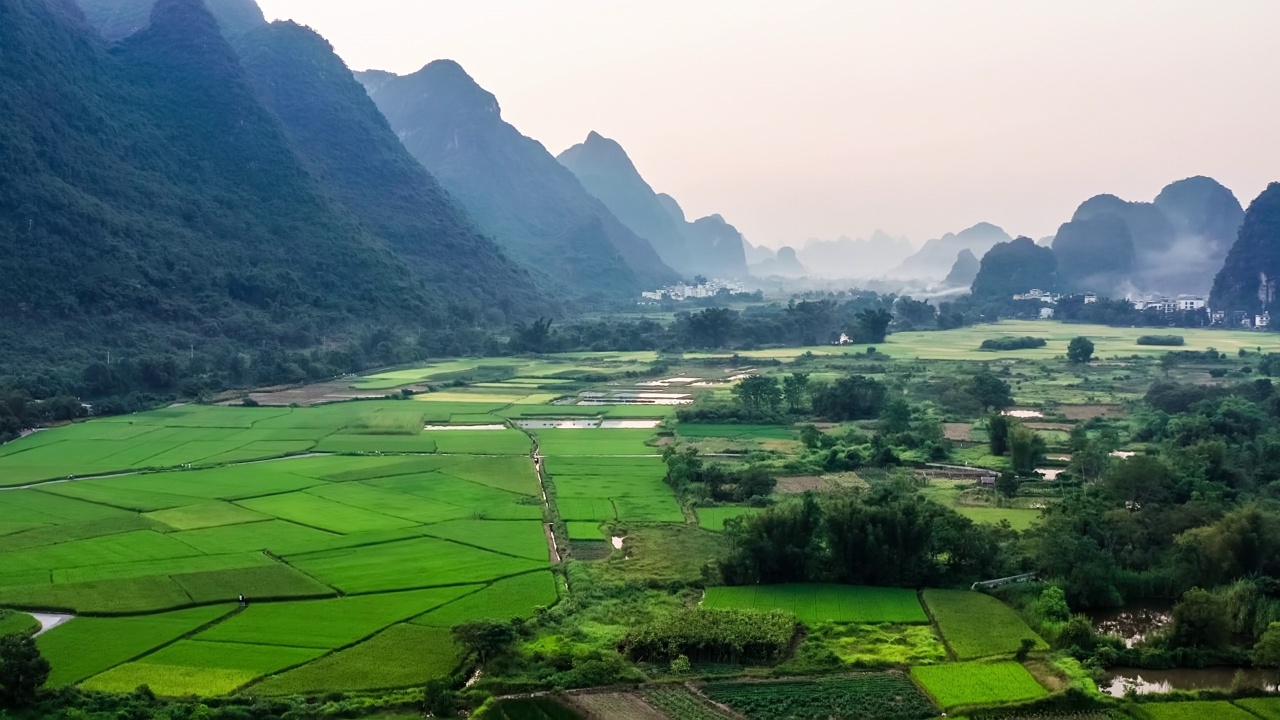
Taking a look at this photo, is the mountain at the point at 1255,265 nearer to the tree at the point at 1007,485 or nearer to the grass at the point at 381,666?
the tree at the point at 1007,485

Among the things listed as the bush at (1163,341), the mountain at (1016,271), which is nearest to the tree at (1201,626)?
the bush at (1163,341)

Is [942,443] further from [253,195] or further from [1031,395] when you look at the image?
[253,195]

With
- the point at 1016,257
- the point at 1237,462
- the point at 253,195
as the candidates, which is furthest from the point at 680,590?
the point at 1016,257

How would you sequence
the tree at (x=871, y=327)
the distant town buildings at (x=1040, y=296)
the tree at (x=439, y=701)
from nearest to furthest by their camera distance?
1. the tree at (x=439, y=701)
2. the tree at (x=871, y=327)
3. the distant town buildings at (x=1040, y=296)

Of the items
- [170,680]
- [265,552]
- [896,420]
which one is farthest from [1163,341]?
[170,680]

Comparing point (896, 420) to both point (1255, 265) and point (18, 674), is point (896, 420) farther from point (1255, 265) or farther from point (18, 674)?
point (1255, 265)

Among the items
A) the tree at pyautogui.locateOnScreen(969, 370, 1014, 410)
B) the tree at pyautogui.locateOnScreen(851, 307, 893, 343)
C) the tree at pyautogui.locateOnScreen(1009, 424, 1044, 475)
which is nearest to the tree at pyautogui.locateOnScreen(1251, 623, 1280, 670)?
the tree at pyautogui.locateOnScreen(1009, 424, 1044, 475)
